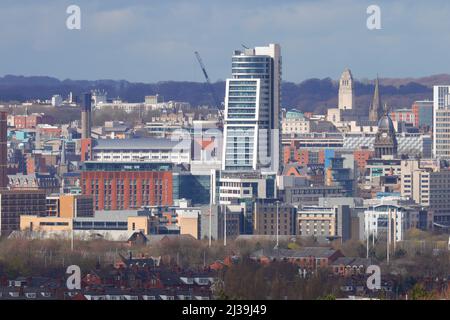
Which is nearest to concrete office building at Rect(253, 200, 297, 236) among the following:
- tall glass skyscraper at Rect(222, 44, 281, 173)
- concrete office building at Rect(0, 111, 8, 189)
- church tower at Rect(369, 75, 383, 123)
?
concrete office building at Rect(0, 111, 8, 189)

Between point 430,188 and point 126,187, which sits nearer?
point 430,188

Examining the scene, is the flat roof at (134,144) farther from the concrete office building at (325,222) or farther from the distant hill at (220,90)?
the concrete office building at (325,222)

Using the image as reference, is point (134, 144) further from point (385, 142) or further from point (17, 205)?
point (17, 205)

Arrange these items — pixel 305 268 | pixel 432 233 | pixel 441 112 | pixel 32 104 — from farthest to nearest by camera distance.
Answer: pixel 32 104
pixel 441 112
pixel 432 233
pixel 305 268

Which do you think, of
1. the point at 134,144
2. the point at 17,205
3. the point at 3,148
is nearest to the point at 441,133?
the point at 134,144

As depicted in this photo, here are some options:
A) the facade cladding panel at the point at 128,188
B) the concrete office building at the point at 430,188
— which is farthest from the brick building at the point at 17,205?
the concrete office building at the point at 430,188
